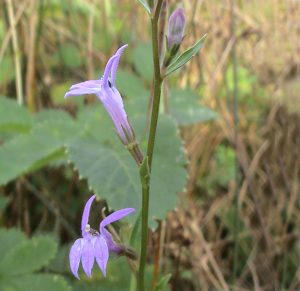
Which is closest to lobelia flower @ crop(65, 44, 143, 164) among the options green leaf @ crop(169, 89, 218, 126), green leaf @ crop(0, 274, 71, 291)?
green leaf @ crop(0, 274, 71, 291)

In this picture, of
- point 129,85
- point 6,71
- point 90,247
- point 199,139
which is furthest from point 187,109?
point 90,247

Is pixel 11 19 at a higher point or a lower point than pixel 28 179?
higher

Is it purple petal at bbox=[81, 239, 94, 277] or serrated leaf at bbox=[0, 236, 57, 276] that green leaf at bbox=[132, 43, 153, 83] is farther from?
purple petal at bbox=[81, 239, 94, 277]

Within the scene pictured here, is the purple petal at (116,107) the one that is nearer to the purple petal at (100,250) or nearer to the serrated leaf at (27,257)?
the purple petal at (100,250)

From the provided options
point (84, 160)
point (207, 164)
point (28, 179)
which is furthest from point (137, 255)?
point (207, 164)

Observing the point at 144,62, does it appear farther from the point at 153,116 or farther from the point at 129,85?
the point at 153,116

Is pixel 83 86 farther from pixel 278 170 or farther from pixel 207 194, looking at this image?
pixel 278 170
